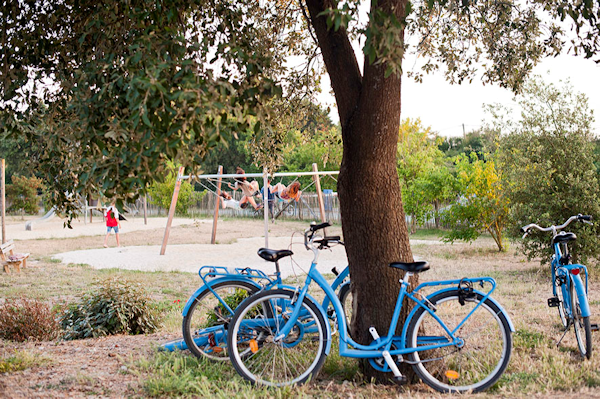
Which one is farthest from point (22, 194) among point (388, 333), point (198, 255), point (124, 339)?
point (388, 333)

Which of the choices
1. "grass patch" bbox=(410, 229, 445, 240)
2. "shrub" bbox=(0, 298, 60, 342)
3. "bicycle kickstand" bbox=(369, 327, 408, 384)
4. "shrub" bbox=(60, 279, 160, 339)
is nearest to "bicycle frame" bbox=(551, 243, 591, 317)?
"bicycle kickstand" bbox=(369, 327, 408, 384)

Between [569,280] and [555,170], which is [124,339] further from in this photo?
[555,170]

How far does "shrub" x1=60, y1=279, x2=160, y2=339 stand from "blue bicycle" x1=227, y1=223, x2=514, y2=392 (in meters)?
2.07

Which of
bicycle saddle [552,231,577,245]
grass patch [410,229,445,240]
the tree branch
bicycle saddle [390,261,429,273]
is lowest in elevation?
grass patch [410,229,445,240]

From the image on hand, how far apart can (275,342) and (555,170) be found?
6462 mm

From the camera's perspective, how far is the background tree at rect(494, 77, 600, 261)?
839cm

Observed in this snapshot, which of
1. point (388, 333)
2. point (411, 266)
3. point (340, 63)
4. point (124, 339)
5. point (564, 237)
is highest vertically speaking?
point (340, 63)

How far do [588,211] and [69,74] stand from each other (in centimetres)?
758

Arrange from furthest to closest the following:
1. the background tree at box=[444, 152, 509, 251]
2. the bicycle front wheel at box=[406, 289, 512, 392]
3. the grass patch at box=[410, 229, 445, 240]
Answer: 1. the grass patch at box=[410, 229, 445, 240]
2. the background tree at box=[444, 152, 509, 251]
3. the bicycle front wheel at box=[406, 289, 512, 392]

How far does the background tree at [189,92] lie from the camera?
9.27ft

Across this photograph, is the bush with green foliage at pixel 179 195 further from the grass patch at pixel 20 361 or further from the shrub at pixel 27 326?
the grass patch at pixel 20 361

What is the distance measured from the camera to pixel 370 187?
4.02 meters

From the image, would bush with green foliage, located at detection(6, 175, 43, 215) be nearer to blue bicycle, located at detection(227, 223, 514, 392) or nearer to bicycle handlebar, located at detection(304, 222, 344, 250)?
bicycle handlebar, located at detection(304, 222, 344, 250)

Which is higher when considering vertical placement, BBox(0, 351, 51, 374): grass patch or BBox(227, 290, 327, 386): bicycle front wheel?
BBox(227, 290, 327, 386): bicycle front wheel
